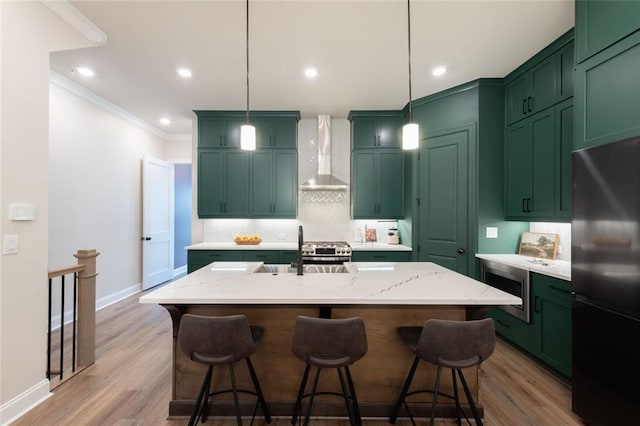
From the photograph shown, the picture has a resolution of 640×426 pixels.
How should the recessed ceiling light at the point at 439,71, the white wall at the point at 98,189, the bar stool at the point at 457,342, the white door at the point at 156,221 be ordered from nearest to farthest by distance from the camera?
1. the bar stool at the point at 457,342
2. the recessed ceiling light at the point at 439,71
3. the white wall at the point at 98,189
4. the white door at the point at 156,221

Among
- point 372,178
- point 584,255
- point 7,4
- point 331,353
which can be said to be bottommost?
point 331,353

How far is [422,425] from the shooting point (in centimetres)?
188

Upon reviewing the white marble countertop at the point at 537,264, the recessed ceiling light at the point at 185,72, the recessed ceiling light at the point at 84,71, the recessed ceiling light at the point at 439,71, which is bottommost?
the white marble countertop at the point at 537,264

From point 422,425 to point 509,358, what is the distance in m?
1.45

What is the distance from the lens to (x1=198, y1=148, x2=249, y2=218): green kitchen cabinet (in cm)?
439

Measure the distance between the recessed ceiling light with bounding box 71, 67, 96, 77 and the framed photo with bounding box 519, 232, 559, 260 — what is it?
5.23m

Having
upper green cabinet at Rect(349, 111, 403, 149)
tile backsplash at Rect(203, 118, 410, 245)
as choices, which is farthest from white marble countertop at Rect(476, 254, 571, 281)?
upper green cabinet at Rect(349, 111, 403, 149)

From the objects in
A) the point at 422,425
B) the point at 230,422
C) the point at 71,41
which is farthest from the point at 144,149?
the point at 422,425

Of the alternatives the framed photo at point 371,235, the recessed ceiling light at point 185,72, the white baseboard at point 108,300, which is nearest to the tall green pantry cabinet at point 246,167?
the recessed ceiling light at point 185,72

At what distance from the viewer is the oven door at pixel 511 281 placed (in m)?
2.67

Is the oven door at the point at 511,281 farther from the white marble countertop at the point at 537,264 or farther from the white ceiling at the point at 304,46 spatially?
the white ceiling at the point at 304,46

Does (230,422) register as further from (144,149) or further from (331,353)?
(144,149)

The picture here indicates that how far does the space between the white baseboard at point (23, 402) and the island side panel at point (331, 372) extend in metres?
1.05

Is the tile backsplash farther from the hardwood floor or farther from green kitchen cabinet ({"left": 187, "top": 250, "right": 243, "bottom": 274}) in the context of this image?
the hardwood floor
